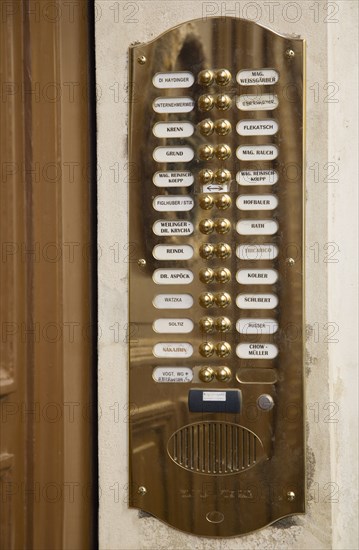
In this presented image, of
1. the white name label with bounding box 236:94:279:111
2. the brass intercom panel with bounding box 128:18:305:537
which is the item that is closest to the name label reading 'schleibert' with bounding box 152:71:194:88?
the brass intercom panel with bounding box 128:18:305:537

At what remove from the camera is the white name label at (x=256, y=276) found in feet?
4.21

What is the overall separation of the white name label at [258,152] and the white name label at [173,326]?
0.35 m

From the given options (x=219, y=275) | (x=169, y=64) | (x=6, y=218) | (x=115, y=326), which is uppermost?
(x=169, y=64)

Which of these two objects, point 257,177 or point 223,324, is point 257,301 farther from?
point 257,177

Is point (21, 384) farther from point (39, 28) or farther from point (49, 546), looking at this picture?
point (39, 28)

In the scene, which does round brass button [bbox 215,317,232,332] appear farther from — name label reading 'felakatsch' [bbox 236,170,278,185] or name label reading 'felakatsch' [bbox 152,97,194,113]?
name label reading 'felakatsch' [bbox 152,97,194,113]

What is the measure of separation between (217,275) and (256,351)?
17 cm

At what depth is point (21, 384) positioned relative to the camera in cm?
132

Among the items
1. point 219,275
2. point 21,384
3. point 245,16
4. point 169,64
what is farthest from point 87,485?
point 245,16

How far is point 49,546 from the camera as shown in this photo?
134 centimetres

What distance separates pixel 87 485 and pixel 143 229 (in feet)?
1.83

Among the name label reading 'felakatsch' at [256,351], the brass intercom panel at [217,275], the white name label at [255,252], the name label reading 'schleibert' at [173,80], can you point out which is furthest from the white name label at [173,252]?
the name label reading 'schleibert' at [173,80]

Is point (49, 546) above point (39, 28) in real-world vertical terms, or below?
below

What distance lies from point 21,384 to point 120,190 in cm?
44
